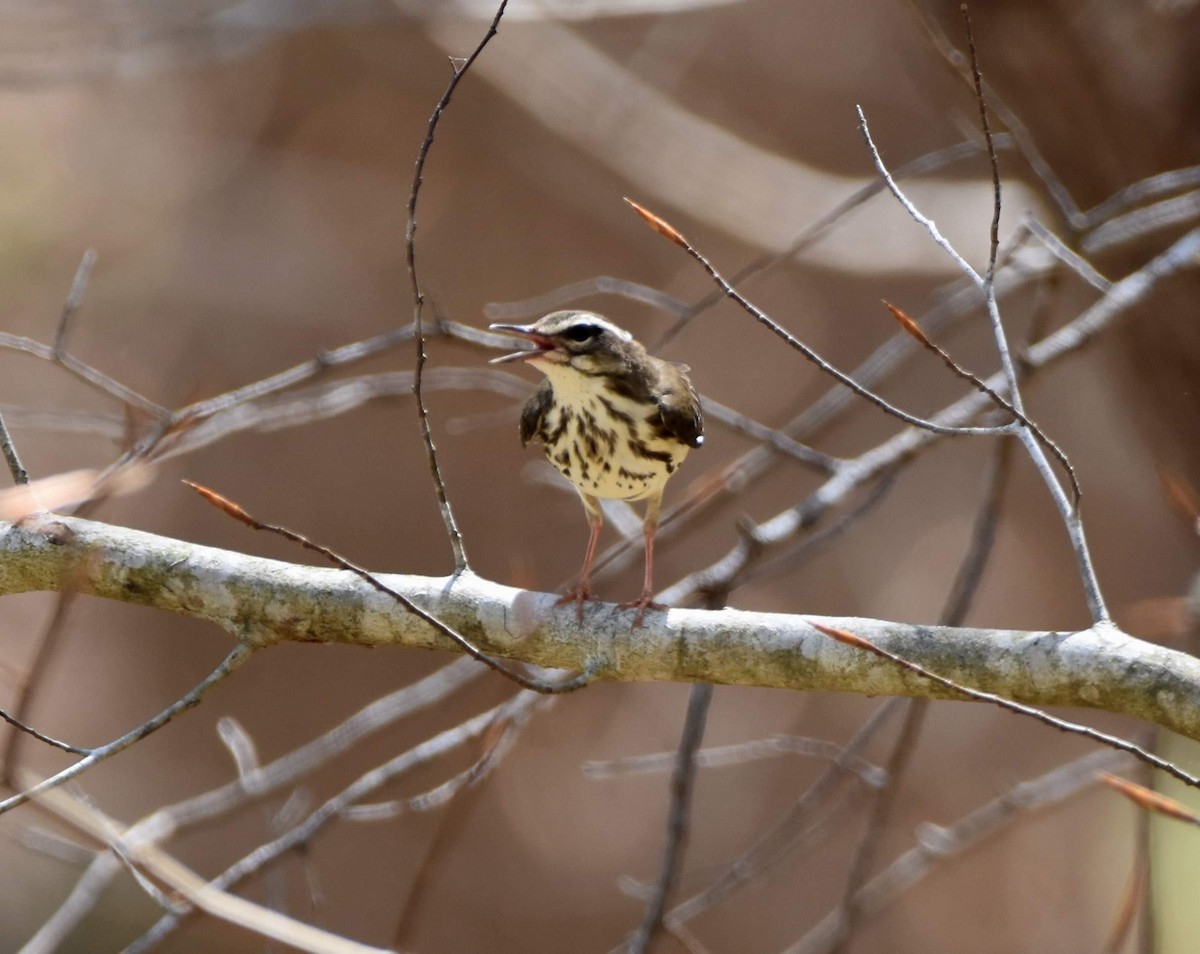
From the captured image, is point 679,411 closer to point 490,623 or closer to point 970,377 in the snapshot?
point 490,623

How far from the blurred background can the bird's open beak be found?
229 inches

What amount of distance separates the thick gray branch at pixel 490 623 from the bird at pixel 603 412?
88 centimetres

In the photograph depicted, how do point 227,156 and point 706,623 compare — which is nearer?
point 706,623

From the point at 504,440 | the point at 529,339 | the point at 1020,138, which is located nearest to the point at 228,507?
the point at 529,339

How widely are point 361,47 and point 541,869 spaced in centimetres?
754

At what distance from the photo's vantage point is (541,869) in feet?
36.7

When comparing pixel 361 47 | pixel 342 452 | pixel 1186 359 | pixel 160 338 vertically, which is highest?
pixel 361 47

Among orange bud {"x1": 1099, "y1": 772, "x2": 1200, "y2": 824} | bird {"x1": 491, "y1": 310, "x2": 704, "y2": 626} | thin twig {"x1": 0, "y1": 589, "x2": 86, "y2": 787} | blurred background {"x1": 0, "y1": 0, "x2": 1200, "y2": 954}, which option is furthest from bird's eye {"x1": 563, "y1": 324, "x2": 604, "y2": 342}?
blurred background {"x1": 0, "y1": 0, "x2": 1200, "y2": 954}

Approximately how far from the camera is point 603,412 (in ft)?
14.3

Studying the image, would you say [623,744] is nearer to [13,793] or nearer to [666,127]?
[666,127]

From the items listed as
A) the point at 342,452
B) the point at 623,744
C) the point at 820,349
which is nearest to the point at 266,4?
the point at 342,452

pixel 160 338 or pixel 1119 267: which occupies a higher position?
pixel 160 338

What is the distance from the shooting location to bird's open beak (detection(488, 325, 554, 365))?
3.93m

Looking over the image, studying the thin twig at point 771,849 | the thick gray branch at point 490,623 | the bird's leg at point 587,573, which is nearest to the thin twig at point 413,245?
the thick gray branch at point 490,623
